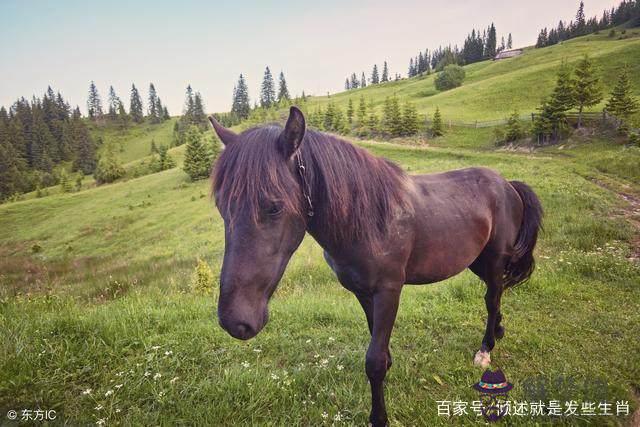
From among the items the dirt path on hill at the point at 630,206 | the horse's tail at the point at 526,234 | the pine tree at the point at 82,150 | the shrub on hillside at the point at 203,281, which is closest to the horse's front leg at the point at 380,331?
the horse's tail at the point at 526,234

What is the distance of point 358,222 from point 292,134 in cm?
98

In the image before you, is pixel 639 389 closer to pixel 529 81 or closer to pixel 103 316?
pixel 103 316

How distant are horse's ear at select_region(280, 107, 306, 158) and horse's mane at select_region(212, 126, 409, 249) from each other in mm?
58

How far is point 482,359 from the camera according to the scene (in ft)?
13.0

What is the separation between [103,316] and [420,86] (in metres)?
99.9

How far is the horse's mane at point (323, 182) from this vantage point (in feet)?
7.06

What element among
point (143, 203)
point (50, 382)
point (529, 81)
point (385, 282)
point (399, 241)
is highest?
point (529, 81)

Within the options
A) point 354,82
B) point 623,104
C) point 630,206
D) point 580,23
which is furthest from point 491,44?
point 630,206

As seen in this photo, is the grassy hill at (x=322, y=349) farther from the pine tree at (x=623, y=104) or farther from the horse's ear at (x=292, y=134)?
the pine tree at (x=623, y=104)

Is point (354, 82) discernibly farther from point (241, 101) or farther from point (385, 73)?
point (241, 101)

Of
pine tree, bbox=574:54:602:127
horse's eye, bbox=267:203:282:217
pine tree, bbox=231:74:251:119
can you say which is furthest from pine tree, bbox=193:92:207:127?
horse's eye, bbox=267:203:282:217

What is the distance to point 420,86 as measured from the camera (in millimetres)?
91250

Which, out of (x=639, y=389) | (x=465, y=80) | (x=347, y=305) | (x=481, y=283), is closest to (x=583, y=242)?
(x=481, y=283)

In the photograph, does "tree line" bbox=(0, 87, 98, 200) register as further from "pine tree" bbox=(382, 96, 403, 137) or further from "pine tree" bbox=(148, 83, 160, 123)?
"pine tree" bbox=(382, 96, 403, 137)
